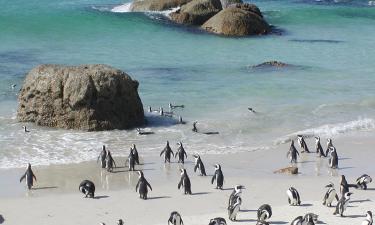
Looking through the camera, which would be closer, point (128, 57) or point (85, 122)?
point (85, 122)

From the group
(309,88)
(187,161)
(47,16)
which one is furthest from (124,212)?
(47,16)

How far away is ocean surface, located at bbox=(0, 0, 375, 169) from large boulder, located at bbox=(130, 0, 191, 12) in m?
→ 0.84

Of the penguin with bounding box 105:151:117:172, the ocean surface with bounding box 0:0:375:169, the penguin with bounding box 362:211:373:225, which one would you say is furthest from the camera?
the ocean surface with bounding box 0:0:375:169

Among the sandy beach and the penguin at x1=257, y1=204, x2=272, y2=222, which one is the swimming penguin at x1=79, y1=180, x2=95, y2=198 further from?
the penguin at x1=257, y1=204, x2=272, y2=222

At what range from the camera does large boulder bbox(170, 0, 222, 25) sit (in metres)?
44.1

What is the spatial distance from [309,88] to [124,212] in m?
16.0

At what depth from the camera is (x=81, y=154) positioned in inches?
828

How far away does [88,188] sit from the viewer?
17.0m

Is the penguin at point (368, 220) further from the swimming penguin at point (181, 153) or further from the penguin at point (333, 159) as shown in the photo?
the swimming penguin at point (181, 153)

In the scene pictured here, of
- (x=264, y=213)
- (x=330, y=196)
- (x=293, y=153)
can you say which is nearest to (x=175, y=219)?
(x=264, y=213)

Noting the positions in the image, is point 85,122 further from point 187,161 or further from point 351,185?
point 351,185

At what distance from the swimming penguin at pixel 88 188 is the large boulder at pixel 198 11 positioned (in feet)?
91.3

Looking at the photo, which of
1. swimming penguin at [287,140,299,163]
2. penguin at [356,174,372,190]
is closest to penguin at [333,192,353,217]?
penguin at [356,174,372,190]

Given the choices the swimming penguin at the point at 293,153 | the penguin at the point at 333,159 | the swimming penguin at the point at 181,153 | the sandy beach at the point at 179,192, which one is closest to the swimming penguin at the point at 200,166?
the sandy beach at the point at 179,192
